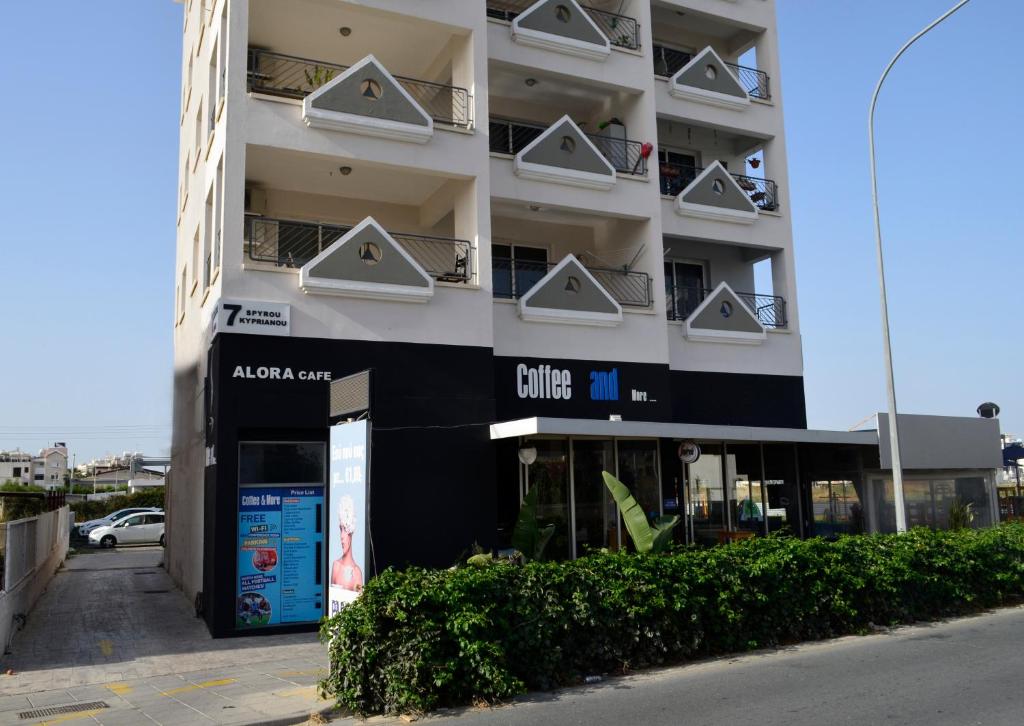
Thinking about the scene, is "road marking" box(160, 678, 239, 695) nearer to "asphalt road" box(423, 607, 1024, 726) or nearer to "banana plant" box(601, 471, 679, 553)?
"asphalt road" box(423, 607, 1024, 726)

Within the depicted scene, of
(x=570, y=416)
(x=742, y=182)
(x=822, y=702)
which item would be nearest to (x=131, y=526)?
(x=570, y=416)

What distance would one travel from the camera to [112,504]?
4884 cm

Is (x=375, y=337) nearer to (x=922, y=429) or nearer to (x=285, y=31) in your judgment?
(x=285, y=31)

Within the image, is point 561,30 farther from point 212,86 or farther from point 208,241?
point 208,241

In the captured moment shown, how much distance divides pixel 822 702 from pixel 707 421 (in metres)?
11.8

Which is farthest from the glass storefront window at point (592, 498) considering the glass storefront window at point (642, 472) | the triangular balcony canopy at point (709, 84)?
the triangular balcony canopy at point (709, 84)

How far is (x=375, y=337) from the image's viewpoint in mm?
15766

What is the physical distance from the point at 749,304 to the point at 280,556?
43.4 ft

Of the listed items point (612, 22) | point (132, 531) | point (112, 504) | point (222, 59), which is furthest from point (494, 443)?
point (112, 504)

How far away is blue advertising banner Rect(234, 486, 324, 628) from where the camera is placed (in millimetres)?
14422

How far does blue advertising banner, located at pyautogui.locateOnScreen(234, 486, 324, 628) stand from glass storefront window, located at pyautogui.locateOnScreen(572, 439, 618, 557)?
16.8 ft

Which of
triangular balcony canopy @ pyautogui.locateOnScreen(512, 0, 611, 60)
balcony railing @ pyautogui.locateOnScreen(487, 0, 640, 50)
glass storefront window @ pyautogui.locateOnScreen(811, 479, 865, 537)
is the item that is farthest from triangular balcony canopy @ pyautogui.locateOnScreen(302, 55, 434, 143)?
glass storefront window @ pyautogui.locateOnScreen(811, 479, 865, 537)

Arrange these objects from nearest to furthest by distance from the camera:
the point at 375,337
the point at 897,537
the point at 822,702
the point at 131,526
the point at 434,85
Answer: the point at 822,702 < the point at 897,537 < the point at 375,337 < the point at 434,85 < the point at 131,526

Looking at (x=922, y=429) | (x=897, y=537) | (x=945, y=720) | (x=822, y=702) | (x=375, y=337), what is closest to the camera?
(x=945, y=720)
